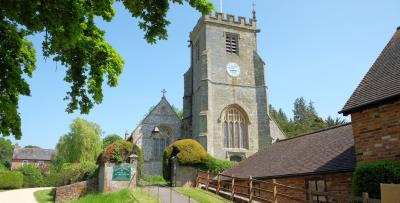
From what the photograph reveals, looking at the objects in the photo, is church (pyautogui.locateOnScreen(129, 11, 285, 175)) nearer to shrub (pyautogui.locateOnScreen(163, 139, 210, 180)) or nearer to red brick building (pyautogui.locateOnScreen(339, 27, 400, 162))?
shrub (pyautogui.locateOnScreen(163, 139, 210, 180))

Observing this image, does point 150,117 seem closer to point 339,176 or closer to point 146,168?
point 146,168

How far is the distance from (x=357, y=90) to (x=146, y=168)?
26.7 m

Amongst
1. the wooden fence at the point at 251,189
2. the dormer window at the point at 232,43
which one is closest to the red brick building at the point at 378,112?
the wooden fence at the point at 251,189

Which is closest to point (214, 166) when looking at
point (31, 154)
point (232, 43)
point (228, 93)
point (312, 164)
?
point (228, 93)

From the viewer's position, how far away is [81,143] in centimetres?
4431

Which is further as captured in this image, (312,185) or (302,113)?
(302,113)

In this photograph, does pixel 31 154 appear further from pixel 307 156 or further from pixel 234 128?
pixel 307 156

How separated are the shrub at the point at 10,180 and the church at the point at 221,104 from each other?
18.5 metres

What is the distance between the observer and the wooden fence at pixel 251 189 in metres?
15.3

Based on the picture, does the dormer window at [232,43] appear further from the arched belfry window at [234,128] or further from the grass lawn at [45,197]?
the grass lawn at [45,197]

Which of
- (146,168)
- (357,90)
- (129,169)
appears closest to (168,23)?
(357,90)

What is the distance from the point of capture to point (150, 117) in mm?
38250

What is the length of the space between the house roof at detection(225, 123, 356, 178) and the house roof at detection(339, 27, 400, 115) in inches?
94.2

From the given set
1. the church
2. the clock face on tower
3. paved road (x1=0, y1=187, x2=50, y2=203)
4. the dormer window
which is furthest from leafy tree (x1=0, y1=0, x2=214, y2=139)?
the dormer window
